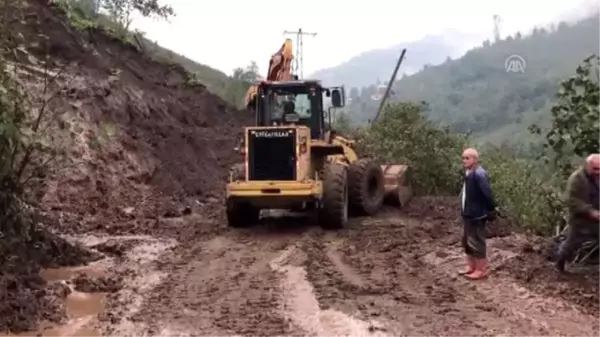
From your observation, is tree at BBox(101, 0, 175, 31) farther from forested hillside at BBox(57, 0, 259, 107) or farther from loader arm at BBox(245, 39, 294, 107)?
loader arm at BBox(245, 39, 294, 107)

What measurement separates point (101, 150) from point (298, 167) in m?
6.08

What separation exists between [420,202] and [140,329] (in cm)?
1060

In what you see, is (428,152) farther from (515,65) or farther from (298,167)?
(515,65)

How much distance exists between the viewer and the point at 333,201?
12758mm

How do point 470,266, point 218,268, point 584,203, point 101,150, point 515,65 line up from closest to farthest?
1. point 584,203
2. point 470,266
3. point 218,268
4. point 101,150
5. point 515,65

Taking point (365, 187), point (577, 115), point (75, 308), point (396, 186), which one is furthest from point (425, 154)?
point (75, 308)

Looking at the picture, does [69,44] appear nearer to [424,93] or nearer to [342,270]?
[342,270]

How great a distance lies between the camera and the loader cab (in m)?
14.1

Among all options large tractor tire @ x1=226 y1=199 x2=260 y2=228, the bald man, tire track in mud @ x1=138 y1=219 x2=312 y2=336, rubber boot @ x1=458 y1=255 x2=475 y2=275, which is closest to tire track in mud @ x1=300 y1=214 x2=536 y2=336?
rubber boot @ x1=458 y1=255 x2=475 y2=275

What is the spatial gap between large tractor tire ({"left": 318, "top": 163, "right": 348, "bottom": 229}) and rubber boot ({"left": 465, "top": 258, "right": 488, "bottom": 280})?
162 inches

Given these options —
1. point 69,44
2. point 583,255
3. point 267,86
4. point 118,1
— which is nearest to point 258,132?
point 267,86

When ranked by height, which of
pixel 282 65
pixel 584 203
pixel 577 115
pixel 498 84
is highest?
pixel 498 84

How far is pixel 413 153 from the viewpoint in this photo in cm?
2020

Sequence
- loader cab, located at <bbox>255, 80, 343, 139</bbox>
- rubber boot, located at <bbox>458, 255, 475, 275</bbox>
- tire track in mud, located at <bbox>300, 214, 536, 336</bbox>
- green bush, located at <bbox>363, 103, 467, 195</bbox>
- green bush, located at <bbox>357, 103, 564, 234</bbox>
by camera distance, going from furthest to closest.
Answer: green bush, located at <bbox>363, 103, 467, 195</bbox>
green bush, located at <bbox>357, 103, 564, 234</bbox>
loader cab, located at <bbox>255, 80, 343, 139</bbox>
rubber boot, located at <bbox>458, 255, 475, 275</bbox>
tire track in mud, located at <bbox>300, 214, 536, 336</bbox>
